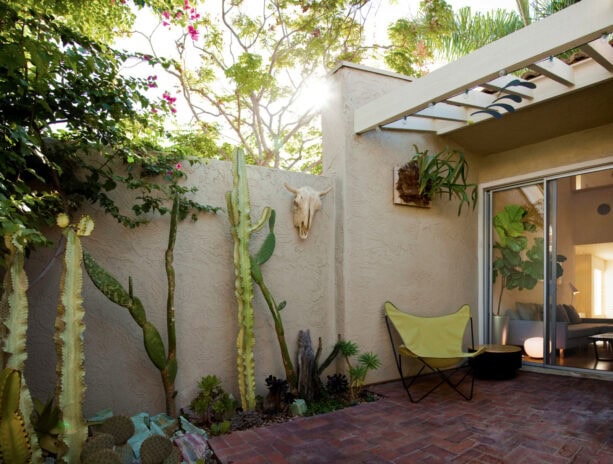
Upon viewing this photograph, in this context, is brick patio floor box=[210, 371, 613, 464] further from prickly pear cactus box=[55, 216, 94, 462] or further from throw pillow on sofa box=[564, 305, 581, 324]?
prickly pear cactus box=[55, 216, 94, 462]

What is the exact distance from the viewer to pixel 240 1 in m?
Result: 7.82

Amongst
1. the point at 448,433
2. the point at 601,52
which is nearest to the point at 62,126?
the point at 448,433

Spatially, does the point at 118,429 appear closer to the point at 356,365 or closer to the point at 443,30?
the point at 356,365

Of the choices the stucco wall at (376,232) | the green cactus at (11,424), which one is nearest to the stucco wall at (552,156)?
the stucco wall at (376,232)

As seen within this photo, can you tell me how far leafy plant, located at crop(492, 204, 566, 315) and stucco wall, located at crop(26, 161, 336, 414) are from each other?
2.56 m

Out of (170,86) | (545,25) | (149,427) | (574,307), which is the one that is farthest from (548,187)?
(170,86)

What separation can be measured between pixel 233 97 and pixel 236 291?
5.97m

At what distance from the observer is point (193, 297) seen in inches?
141

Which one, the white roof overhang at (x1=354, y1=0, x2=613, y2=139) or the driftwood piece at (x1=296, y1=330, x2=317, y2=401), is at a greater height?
the white roof overhang at (x1=354, y1=0, x2=613, y2=139)

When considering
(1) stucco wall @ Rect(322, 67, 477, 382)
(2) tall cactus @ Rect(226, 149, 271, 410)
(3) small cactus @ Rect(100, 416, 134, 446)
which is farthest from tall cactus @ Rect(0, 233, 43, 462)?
(1) stucco wall @ Rect(322, 67, 477, 382)

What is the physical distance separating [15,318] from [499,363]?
4.55 metres

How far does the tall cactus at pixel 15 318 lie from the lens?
208 centimetres

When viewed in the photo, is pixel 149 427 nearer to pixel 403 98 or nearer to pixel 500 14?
pixel 403 98

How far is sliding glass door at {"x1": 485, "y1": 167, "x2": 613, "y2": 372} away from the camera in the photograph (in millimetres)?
4555
